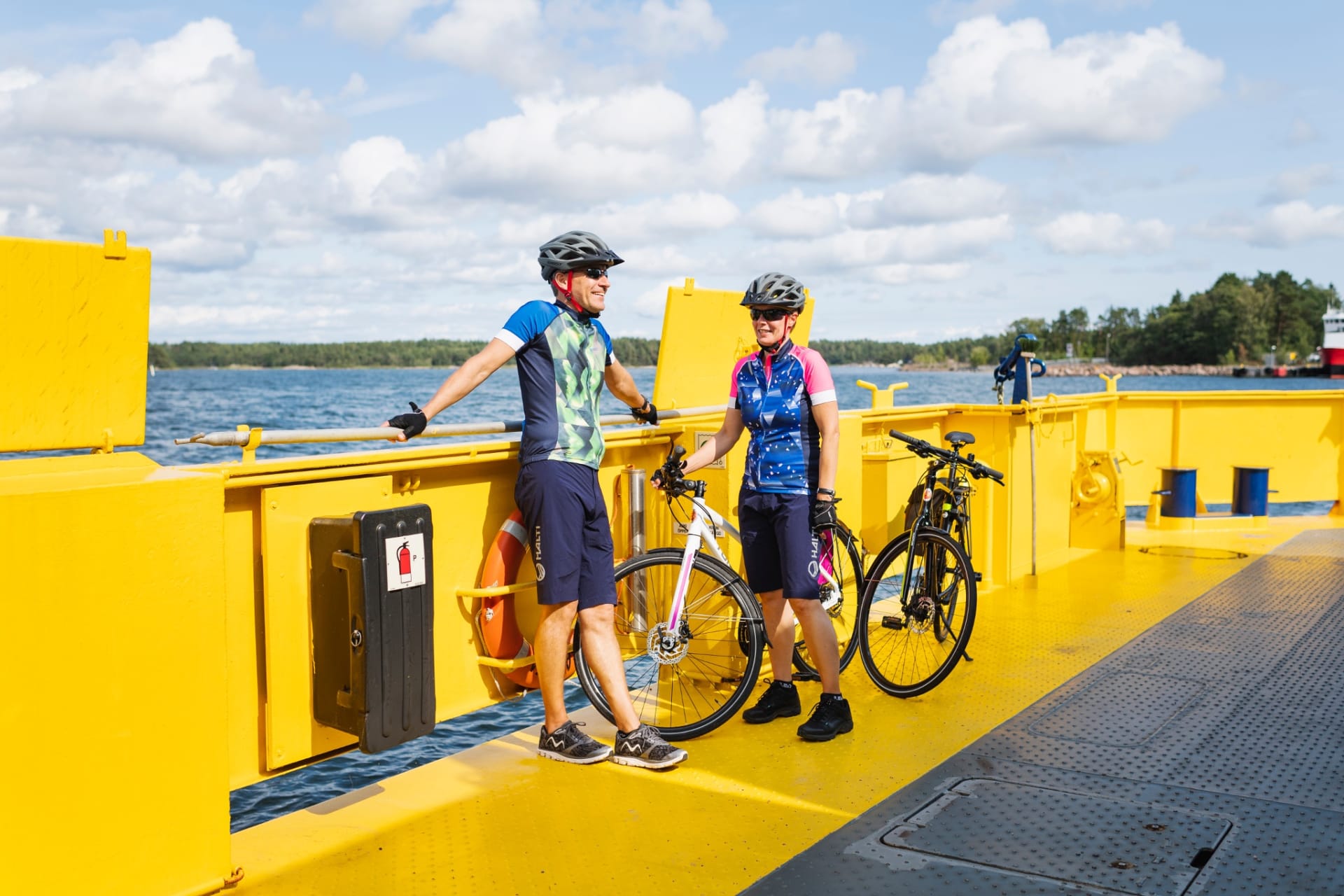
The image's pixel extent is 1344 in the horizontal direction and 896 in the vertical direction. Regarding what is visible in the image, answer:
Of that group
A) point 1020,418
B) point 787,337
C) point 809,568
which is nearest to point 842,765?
point 809,568

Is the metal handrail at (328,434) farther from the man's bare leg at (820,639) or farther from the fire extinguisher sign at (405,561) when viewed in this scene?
the man's bare leg at (820,639)

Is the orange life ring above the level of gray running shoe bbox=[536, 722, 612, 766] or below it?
above

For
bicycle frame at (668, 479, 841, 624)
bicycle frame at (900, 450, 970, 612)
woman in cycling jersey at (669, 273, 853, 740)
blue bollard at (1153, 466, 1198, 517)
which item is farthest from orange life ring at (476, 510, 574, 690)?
blue bollard at (1153, 466, 1198, 517)

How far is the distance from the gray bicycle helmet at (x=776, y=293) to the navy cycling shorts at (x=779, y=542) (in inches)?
29.7

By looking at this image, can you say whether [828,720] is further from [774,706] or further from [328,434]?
[328,434]

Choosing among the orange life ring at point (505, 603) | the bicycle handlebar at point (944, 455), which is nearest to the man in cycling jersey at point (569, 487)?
the orange life ring at point (505, 603)

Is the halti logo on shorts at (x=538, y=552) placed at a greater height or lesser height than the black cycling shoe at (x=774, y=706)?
greater

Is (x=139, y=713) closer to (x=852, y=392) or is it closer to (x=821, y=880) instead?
(x=821, y=880)

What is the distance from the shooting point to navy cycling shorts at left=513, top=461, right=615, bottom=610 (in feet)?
12.7

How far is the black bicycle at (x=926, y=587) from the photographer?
16.1 feet

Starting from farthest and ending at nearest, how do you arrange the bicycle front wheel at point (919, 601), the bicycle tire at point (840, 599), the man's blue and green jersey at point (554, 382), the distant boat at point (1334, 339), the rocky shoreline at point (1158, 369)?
the rocky shoreline at point (1158, 369)
the distant boat at point (1334, 339)
the bicycle tire at point (840, 599)
the bicycle front wheel at point (919, 601)
the man's blue and green jersey at point (554, 382)

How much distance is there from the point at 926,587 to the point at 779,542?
1.01 metres

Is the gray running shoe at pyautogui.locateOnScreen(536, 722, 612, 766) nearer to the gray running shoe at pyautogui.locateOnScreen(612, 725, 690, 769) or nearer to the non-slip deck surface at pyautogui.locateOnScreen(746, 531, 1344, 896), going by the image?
the gray running shoe at pyautogui.locateOnScreen(612, 725, 690, 769)

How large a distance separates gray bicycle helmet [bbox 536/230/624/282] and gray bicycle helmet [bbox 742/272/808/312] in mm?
659
